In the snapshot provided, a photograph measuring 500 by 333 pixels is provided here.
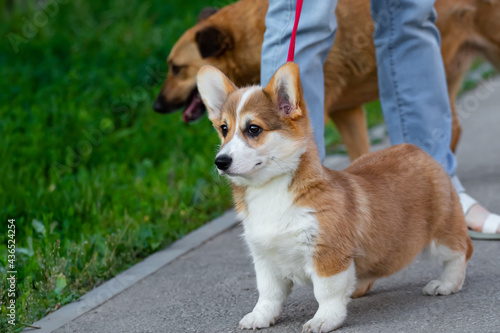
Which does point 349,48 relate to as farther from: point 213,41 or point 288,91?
point 288,91

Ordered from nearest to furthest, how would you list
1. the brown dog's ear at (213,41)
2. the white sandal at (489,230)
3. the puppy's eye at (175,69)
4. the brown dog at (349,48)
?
1. the white sandal at (489,230)
2. the brown dog at (349,48)
3. the brown dog's ear at (213,41)
4. the puppy's eye at (175,69)

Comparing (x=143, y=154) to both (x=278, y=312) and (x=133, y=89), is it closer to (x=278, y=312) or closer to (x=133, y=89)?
(x=133, y=89)

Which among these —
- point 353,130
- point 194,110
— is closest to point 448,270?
point 353,130

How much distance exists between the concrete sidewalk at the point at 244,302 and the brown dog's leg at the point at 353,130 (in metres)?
1.25

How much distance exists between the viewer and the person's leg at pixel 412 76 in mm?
3559

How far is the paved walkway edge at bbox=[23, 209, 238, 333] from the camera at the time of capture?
296cm

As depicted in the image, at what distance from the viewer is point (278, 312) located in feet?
8.73

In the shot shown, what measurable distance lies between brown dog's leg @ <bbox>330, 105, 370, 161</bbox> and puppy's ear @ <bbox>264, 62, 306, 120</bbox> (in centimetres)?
237

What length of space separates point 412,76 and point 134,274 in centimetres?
168

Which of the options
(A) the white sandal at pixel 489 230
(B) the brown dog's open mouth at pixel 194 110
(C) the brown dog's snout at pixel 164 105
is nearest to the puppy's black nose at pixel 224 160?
(A) the white sandal at pixel 489 230

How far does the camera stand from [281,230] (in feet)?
8.06

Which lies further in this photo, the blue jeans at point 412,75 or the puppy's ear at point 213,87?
the blue jeans at point 412,75

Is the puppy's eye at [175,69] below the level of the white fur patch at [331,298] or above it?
above

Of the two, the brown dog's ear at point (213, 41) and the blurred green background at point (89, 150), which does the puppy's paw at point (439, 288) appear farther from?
the brown dog's ear at point (213, 41)
